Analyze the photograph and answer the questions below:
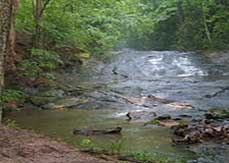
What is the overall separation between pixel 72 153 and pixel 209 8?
32600 millimetres

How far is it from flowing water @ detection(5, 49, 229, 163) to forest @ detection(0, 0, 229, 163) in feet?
0.11

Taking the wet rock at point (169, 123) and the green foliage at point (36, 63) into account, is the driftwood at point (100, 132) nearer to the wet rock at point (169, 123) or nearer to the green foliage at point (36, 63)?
the wet rock at point (169, 123)

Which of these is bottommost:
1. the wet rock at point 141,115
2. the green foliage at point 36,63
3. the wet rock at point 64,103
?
the wet rock at point 64,103

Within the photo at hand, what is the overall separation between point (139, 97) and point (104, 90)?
70.0 inches

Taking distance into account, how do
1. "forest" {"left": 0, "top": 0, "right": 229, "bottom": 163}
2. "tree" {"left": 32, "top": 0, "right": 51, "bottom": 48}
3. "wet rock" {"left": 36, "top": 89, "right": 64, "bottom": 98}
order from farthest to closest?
"tree" {"left": 32, "top": 0, "right": 51, "bottom": 48} < "wet rock" {"left": 36, "top": 89, "right": 64, "bottom": 98} < "forest" {"left": 0, "top": 0, "right": 229, "bottom": 163}

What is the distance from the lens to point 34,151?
7.36 metres

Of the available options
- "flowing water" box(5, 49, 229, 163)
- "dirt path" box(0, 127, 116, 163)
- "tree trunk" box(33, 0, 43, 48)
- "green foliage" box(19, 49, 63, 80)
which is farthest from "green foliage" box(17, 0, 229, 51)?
"dirt path" box(0, 127, 116, 163)

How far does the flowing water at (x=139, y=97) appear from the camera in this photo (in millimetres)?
9844

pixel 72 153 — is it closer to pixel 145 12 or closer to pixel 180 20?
pixel 180 20

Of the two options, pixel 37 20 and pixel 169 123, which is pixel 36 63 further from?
pixel 169 123

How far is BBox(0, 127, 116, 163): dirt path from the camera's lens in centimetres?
687

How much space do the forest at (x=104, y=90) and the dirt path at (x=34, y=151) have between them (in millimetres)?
17

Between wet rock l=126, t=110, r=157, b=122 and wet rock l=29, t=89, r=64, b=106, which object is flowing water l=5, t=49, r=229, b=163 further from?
wet rock l=29, t=89, r=64, b=106

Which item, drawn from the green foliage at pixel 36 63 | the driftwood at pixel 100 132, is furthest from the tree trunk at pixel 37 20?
the driftwood at pixel 100 132
